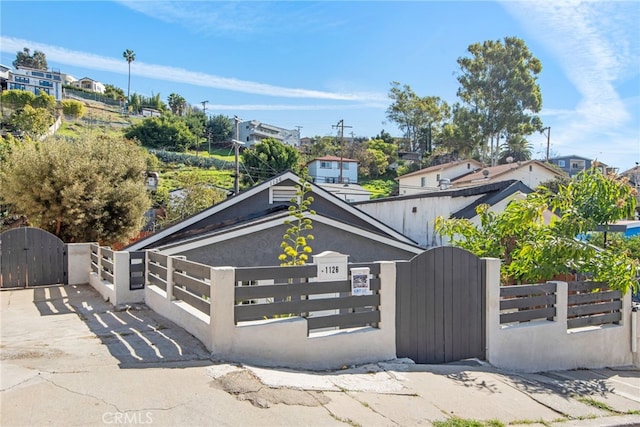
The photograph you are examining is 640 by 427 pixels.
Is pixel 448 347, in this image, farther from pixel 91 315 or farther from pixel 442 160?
pixel 442 160

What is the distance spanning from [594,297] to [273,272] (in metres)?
6.09

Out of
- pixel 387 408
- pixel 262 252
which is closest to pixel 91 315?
pixel 262 252

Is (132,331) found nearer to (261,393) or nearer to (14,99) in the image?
(261,393)

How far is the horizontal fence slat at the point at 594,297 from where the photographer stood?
25.0 feet

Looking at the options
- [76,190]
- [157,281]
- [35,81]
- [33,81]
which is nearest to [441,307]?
[157,281]

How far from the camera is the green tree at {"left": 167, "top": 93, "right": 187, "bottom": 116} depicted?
309ft

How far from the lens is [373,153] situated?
6372 centimetres

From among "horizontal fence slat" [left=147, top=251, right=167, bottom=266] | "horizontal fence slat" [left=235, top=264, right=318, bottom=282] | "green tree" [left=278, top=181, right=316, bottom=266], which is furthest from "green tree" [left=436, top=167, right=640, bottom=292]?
"horizontal fence slat" [left=147, top=251, right=167, bottom=266]

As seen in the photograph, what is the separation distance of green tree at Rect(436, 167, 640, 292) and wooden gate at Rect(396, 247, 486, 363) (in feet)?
6.02

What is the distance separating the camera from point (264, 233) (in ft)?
33.9

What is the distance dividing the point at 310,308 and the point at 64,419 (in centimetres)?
280

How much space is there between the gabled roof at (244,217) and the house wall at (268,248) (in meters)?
0.70

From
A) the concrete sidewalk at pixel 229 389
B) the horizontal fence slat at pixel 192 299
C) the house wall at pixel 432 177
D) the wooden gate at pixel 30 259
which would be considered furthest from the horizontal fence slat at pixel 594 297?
the house wall at pixel 432 177

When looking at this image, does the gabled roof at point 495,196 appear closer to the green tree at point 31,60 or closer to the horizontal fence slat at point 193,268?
the horizontal fence slat at point 193,268
